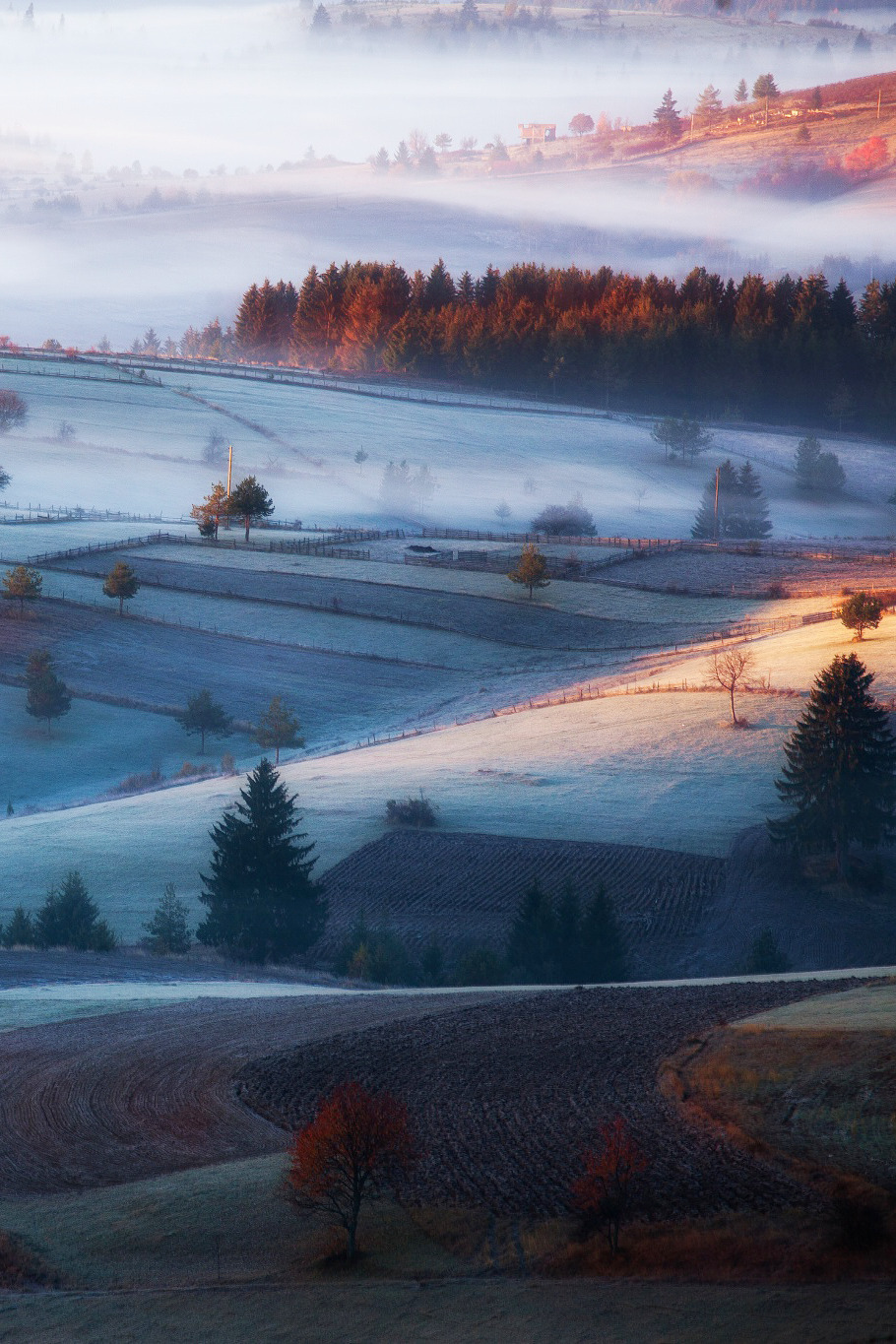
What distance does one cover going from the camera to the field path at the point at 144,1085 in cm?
2159

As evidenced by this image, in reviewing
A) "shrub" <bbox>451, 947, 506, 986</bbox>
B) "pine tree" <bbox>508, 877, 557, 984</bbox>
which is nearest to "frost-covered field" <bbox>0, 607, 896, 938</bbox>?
"pine tree" <bbox>508, 877, 557, 984</bbox>

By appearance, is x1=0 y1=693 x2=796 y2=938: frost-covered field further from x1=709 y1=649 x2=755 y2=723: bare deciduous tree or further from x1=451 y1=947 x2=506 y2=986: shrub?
x1=451 y1=947 x2=506 y2=986: shrub

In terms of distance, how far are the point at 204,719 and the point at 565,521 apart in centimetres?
5779

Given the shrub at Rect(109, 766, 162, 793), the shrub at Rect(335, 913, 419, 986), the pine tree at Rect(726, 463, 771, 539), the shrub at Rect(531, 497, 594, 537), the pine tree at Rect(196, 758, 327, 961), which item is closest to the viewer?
the shrub at Rect(335, 913, 419, 986)

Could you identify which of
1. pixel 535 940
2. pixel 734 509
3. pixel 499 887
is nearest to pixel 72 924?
pixel 499 887

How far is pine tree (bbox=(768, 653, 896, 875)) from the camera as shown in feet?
155

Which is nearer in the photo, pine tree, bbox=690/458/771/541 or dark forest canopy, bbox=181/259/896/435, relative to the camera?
pine tree, bbox=690/458/771/541

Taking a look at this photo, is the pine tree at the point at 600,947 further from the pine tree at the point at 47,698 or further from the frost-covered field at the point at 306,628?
the frost-covered field at the point at 306,628

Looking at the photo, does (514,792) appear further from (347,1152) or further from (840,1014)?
(347,1152)

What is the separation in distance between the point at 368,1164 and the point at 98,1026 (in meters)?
13.0

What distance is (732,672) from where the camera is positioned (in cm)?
6094

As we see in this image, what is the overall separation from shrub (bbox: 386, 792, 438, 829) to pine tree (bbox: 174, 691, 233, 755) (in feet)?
56.2

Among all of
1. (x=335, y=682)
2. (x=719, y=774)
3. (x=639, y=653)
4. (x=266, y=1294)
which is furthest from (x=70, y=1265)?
(x=639, y=653)

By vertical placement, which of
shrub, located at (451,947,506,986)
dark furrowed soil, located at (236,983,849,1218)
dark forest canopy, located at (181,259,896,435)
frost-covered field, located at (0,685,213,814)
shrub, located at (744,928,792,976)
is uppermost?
dark forest canopy, located at (181,259,896,435)
